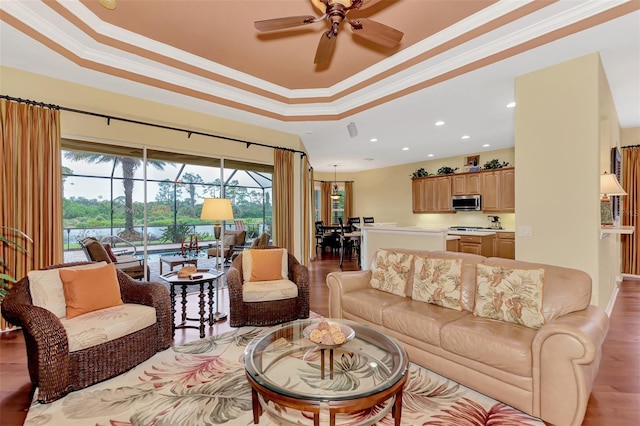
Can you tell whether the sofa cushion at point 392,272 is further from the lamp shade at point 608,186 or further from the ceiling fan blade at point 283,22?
the ceiling fan blade at point 283,22

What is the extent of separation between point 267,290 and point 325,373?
4.35 ft

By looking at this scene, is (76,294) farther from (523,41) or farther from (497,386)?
(523,41)

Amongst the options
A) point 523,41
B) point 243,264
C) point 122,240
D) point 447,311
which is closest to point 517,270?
point 447,311

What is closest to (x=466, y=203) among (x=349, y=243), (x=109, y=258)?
(x=349, y=243)

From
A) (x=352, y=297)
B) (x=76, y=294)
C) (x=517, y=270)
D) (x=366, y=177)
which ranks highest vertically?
(x=366, y=177)

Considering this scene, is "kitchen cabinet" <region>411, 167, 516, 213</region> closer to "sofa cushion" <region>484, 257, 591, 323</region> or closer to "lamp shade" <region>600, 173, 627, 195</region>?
"lamp shade" <region>600, 173, 627, 195</region>

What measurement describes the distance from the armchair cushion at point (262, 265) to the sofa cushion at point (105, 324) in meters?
1.19

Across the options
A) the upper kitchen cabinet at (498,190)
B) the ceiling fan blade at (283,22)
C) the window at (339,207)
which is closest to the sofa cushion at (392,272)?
the ceiling fan blade at (283,22)

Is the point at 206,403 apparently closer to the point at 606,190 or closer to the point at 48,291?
the point at 48,291

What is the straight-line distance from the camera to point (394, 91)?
3.92 m

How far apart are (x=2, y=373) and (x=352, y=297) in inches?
122

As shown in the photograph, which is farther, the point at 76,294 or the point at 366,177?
the point at 366,177

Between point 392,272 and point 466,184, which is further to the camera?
point 466,184

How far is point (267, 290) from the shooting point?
338 centimetres
